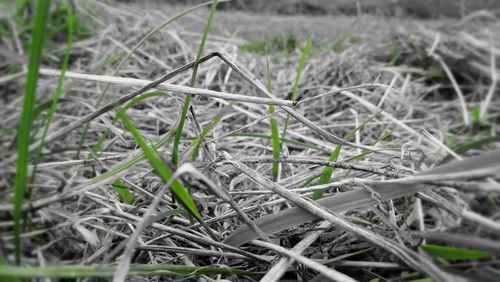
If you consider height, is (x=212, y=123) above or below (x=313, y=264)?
above

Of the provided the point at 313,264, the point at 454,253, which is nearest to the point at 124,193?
the point at 313,264

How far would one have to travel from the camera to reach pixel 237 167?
0.51 metres

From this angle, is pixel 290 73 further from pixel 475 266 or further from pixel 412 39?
pixel 475 266

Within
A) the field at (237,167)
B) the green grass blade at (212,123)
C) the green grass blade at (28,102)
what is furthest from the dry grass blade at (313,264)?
the green grass blade at (28,102)

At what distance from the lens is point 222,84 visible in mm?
1185

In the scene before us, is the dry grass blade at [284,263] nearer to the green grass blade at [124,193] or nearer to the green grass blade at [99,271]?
the green grass blade at [99,271]

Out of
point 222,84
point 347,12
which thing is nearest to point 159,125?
point 222,84

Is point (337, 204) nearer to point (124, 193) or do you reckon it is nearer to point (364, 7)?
point (124, 193)

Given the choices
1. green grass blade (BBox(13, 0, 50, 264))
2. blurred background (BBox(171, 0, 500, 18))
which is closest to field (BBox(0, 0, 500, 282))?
green grass blade (BBox(13, 0, 50, 264))

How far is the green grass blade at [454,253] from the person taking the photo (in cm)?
34

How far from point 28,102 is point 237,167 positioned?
0.24 metres

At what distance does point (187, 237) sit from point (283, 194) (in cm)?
11

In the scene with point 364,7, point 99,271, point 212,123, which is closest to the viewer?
point 99,271

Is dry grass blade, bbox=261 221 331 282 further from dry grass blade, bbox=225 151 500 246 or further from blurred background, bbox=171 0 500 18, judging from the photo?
blurred background, bbox=171 0 500 18
